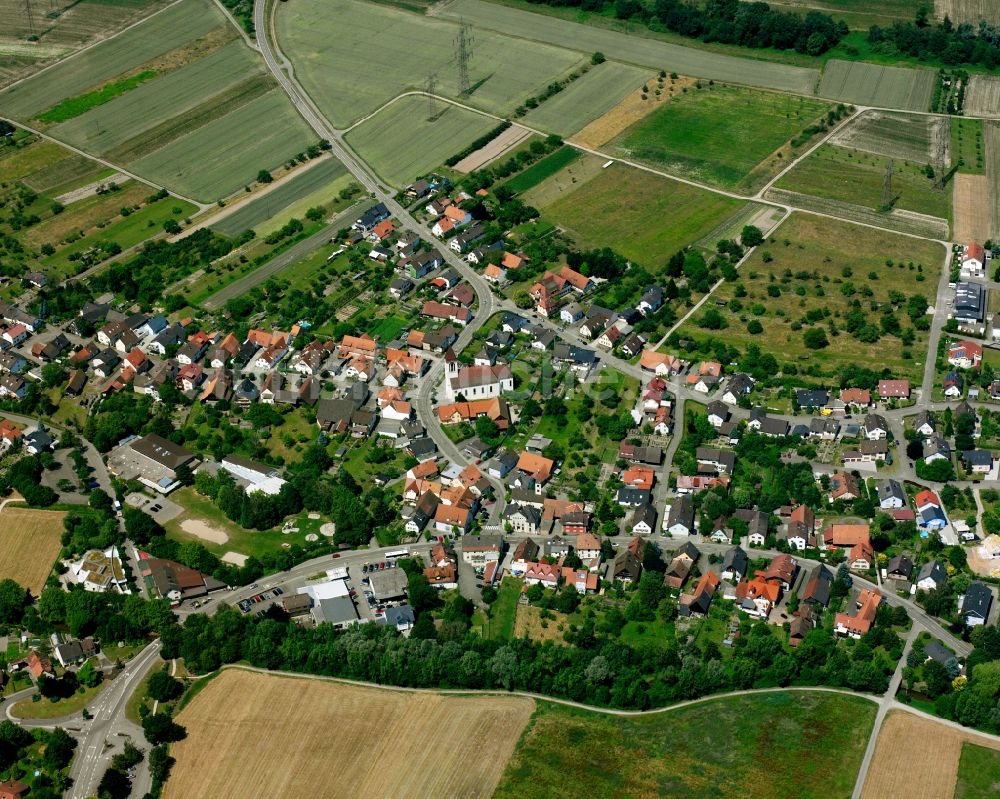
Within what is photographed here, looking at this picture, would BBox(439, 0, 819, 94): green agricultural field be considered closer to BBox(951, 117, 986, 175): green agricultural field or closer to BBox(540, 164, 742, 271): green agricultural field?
BBox(951, 117, 986, 175): green agricultural field

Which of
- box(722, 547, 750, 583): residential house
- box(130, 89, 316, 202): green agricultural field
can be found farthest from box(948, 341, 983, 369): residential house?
box(130, 89, 316, 202): green agricultural field

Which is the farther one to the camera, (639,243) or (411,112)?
(411,112)

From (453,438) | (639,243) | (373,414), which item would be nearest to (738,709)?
(453,438)

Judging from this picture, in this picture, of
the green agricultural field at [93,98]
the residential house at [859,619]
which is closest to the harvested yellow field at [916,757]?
the residential house at [859,619]

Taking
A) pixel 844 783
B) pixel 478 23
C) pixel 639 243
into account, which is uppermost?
pixel 478 23

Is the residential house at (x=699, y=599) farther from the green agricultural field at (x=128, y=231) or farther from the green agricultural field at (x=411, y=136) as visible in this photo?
the green agricultural field at (x=128, y=231)

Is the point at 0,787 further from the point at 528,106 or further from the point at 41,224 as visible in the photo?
the point at 528,106

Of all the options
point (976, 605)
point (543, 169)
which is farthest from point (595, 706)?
point (543, 169)
